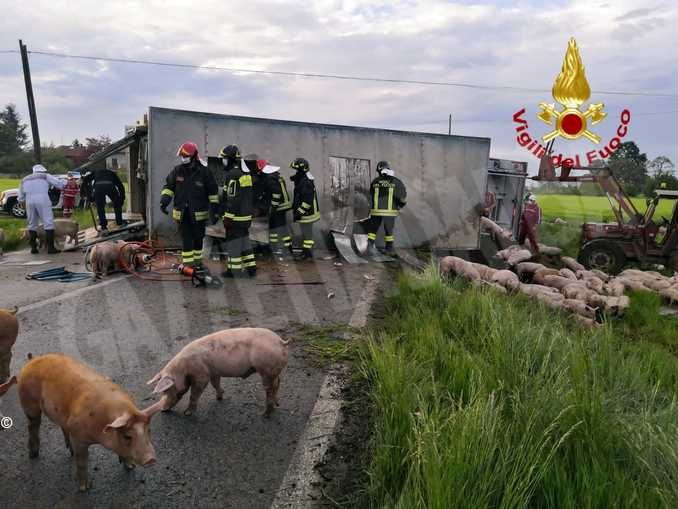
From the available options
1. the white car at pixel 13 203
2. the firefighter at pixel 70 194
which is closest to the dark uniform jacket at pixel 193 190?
the firefighter at pixel 70 194

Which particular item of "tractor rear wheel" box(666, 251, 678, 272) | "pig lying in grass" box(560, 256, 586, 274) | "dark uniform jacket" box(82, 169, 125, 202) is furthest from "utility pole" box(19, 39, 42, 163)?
"tractor rear wheel" box(666, 251, 678, 272)

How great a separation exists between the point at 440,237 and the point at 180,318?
7.60 metres

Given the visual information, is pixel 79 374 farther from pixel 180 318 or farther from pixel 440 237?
pixel 440 237

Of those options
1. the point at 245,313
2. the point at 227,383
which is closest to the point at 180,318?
the point at 245,313

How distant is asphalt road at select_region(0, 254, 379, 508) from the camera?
9.12 feet

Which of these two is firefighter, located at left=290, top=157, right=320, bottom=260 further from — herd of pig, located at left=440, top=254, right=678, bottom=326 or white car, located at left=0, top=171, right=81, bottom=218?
white car, located at left=0, top=171, right=81, bottom=218

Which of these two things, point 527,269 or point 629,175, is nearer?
point 527,269

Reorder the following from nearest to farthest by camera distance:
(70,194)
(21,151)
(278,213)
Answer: (278,213), (70,194), (21,151)

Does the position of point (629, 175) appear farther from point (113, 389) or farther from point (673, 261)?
point (113, 389)

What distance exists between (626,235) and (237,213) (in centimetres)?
910

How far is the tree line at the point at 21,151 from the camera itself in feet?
157

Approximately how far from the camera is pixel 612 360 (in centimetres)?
403

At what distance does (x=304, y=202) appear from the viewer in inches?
368

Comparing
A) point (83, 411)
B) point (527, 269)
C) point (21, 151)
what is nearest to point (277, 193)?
point (527, 269)
